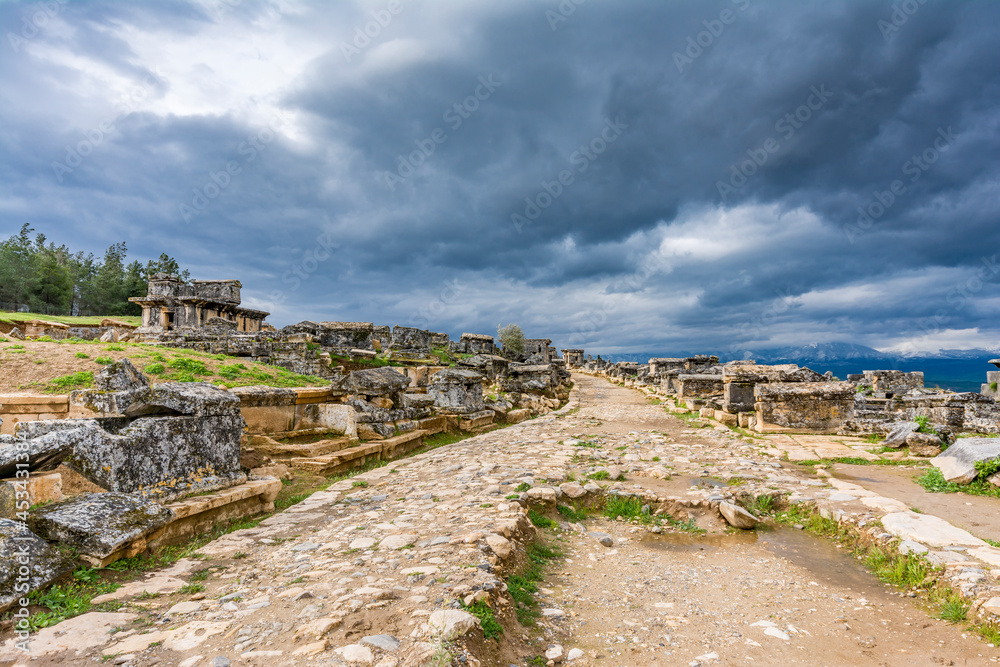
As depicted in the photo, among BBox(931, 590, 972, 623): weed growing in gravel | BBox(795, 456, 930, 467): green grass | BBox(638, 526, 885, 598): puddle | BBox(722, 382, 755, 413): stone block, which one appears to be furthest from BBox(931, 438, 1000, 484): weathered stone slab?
BBox(722, 382, 755, 413): stone block

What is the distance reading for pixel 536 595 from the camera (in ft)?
11.0

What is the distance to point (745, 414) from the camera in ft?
34.9

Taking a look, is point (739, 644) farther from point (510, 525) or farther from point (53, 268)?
point (53, 268)

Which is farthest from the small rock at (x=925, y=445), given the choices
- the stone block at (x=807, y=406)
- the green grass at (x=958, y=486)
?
the stone block at (x=807, y=406)

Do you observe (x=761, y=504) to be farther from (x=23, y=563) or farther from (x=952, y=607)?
(x=23, y=563)

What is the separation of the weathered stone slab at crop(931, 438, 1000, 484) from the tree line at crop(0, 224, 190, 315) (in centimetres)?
5795

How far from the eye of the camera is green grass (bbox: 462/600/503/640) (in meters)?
2.52

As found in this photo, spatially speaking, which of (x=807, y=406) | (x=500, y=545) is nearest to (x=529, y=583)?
(x=500, y=545)

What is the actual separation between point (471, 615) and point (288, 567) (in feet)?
5.89

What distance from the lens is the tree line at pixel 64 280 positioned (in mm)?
39969

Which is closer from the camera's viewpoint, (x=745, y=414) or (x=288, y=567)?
(x=288, y=567)

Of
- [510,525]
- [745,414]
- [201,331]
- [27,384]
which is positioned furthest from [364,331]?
[510,525]

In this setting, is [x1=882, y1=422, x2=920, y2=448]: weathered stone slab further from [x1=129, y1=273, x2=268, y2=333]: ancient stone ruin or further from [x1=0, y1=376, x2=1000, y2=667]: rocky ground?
[x1=129, y1=273, x2=268, y2=333]: ancient stone ruin

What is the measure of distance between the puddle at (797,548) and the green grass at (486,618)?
250 centimetres
